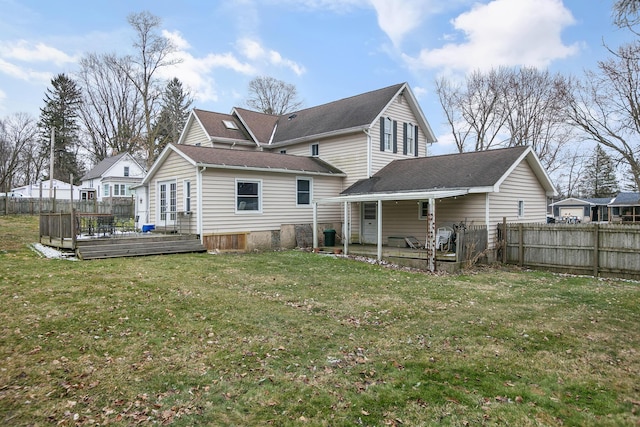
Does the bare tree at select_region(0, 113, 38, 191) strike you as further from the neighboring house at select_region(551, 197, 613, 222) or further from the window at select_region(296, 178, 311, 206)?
the neighboring house at select_region(551, 197, 613, 222)

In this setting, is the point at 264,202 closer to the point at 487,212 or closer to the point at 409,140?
the point at 487,212

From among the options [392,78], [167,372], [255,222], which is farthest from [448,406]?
[392,78]

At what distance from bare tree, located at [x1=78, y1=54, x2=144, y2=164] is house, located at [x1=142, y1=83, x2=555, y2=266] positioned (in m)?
25.6

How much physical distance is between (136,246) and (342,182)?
1062 centimetres

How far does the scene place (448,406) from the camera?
397 cm

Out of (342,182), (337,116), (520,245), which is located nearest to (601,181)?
(337,116)

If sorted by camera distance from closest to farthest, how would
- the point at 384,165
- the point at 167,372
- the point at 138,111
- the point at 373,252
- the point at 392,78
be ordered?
the point at 167,372, the point at 373,252, the point at 384,165, the point at 392,78, the point at 138,111

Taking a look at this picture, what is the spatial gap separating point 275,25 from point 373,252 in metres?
11.0

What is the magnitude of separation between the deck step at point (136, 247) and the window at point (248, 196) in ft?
8.22

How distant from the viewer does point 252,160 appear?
17266 mm

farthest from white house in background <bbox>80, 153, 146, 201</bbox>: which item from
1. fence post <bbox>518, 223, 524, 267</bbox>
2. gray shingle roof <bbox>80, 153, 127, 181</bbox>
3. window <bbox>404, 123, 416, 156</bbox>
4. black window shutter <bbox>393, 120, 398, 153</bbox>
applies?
fence post <bbox>518, 223, 524, 267</bbox>

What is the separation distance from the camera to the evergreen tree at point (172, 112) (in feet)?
128

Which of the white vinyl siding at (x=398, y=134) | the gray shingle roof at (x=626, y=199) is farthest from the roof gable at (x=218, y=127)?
the gray shingle roof at (x=626, y=199)

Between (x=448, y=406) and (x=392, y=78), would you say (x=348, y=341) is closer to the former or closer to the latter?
(x=448, y=406)
